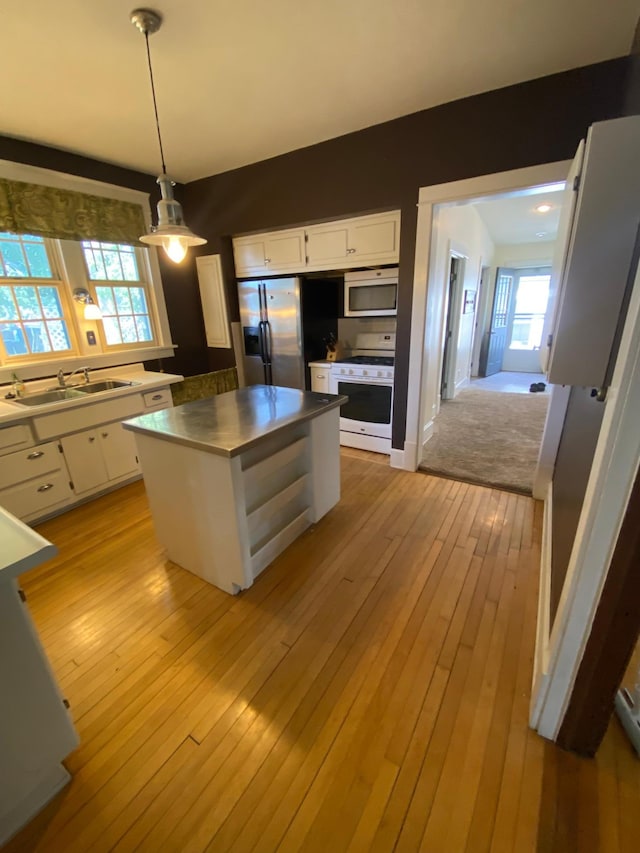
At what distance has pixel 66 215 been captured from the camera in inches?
111

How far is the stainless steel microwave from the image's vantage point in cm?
314

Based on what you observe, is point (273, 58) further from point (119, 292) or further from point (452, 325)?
point (452, 325)

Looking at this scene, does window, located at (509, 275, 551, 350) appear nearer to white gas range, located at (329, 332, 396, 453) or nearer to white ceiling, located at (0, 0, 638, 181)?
white gas range, located at (329, 332, 396, 453)

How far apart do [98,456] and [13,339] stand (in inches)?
44.9

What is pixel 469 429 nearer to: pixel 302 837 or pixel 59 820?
pixel 302 837

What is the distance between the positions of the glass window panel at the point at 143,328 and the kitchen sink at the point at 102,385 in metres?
0.69

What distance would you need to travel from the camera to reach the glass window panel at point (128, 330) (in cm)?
344

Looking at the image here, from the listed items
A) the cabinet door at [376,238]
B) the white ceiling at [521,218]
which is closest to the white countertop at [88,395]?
the cabinet door at [376,238]

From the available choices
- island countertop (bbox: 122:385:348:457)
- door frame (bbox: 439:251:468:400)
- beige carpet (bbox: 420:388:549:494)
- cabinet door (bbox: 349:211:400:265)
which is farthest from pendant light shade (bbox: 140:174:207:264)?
door frame (bbox: 439:251:468:400)

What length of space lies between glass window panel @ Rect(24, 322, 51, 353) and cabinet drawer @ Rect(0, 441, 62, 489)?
974 mm

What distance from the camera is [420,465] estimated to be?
321 cm

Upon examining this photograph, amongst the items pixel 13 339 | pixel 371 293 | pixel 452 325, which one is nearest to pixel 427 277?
pixel 371 293

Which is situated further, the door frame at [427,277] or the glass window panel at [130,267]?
the glass window panel at [130,267]

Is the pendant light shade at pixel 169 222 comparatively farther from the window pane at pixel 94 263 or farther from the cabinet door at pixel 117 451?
the window pane at pixel 94 263
